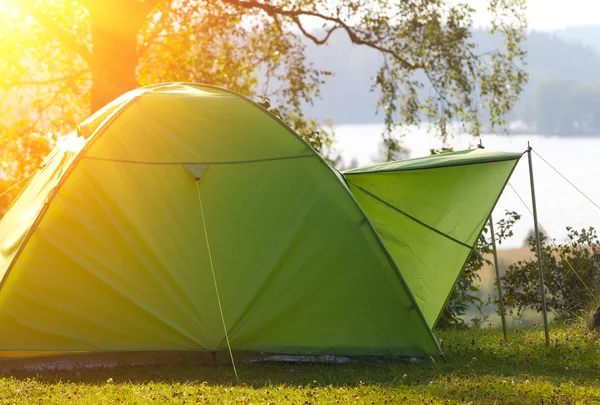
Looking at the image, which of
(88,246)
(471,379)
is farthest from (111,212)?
(471,379)

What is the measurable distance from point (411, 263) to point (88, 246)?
3112 millimetres

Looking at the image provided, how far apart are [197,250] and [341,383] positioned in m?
1.81

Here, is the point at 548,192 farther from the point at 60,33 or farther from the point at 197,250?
the point at 60,33

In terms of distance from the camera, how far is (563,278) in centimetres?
1151

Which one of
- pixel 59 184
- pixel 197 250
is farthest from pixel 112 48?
pixel 197 250

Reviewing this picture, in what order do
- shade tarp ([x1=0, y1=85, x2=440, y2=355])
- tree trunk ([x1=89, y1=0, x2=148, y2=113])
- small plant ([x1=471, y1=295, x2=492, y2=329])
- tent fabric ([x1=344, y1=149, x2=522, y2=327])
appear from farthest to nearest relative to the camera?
tree trunk ([x1=89, y1=0, x2=148, y2=113])
small plant ([x1=471, y1=295, x2=492, y2=329])
tent fabric ([x1=344, y1=149, x2=522, y2=327])
shade tarp ([x1=0, y1=85, x2=440, y2=355])

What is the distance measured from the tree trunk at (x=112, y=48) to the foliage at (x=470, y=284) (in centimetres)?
713

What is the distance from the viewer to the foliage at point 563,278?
11.3 metres

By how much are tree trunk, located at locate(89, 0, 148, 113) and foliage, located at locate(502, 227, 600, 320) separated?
25.0 feet

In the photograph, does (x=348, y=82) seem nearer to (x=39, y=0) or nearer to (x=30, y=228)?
(x=39, y=0)

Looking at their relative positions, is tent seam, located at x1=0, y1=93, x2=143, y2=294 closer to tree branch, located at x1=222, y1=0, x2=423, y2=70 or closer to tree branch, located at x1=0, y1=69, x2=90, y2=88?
tree branch, located at x1=222, y1=0, x2=423, y2=70

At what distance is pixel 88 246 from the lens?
7.58 m

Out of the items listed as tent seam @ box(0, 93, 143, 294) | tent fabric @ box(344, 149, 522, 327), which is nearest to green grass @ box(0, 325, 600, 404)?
tent fabric @ box(344, 149, 522, 327)

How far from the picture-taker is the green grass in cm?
623
